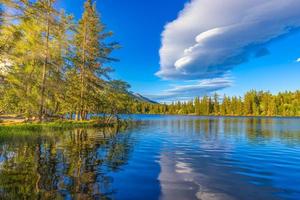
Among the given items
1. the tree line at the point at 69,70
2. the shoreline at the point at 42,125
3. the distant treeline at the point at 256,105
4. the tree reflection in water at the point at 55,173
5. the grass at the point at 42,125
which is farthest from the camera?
the distant treeline at the point at 256,105

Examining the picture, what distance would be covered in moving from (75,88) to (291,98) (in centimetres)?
16800

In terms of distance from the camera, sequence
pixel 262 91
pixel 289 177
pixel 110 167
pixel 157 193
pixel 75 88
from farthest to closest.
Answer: pixel 262 91
pixel 75 88
pixel 110 167
pixel 289 177
pixel 157 193

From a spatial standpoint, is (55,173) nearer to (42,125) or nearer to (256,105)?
(42,125)

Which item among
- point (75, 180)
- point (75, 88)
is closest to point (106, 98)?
point (75, 88)

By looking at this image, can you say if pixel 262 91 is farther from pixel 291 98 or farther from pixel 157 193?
pixel 157 193

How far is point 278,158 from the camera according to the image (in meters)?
17.1

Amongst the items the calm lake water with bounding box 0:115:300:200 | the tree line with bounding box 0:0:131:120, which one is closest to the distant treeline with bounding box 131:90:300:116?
the tree line with bounding box 0:0:131:120

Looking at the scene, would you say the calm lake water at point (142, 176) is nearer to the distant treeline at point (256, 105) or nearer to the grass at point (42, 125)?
the grass at point (42, 125)

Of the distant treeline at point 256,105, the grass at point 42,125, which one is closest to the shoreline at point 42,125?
the grass at point 42,125

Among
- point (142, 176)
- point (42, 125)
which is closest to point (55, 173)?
Answer: point (142, 176)

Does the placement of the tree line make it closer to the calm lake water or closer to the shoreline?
the shoreline

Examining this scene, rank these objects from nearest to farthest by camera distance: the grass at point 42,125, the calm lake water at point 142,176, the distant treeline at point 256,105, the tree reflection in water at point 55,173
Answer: the tree reflection in water at point 55,173 → the calm lake water at point 142,176 → the grass at point 42,125 → the distant treeline at point 256,105

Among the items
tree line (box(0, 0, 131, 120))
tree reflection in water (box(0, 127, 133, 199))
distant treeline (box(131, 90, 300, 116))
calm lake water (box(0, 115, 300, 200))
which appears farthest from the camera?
distant treeline (box(131, 90, 300, 116))

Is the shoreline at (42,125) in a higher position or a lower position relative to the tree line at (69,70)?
lower
